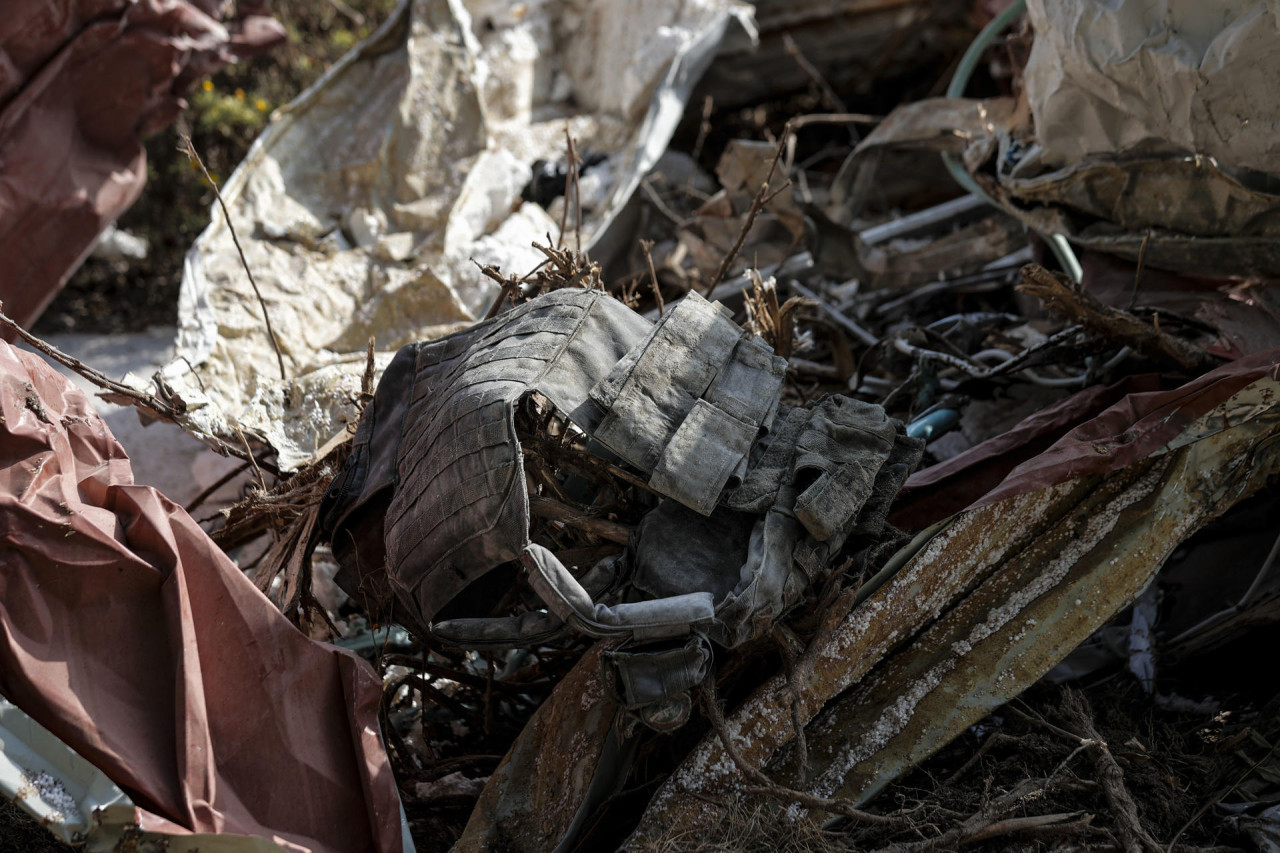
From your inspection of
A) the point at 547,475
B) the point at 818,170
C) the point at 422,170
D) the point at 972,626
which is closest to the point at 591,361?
the point at 547,475

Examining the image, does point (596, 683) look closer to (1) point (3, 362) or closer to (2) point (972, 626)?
(2) point (972, 626)

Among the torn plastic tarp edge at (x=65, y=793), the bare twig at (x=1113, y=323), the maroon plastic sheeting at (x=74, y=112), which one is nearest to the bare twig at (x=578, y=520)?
the torn plastic tarp edge at (x=65, y=793)

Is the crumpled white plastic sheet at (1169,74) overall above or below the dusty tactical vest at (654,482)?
above

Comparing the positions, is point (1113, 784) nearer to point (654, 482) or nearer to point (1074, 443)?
point (1074, 443)

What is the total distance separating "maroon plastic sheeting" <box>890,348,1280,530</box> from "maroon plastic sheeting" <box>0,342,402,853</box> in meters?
1.35

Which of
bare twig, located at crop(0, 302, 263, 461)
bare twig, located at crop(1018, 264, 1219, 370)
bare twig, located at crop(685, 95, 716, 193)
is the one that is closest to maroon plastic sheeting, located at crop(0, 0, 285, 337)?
bare twig, located at crop(0, 302, 263, 461)

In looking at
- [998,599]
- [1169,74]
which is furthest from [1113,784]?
[1169,74]

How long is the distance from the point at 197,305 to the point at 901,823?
2833 millimetres

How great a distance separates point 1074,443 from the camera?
1989 mm

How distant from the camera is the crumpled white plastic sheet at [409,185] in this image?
126 inches

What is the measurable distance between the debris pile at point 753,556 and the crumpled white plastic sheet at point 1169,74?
1 centimetres

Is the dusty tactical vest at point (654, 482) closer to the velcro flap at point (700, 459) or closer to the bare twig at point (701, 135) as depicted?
the velcro flap at point (700, 459)

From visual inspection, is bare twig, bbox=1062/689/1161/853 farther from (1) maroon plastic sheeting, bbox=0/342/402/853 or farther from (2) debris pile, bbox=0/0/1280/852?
(1) maroon plastic sheeting, bbox=0/342/402/853

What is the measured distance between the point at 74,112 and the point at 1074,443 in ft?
13.2
